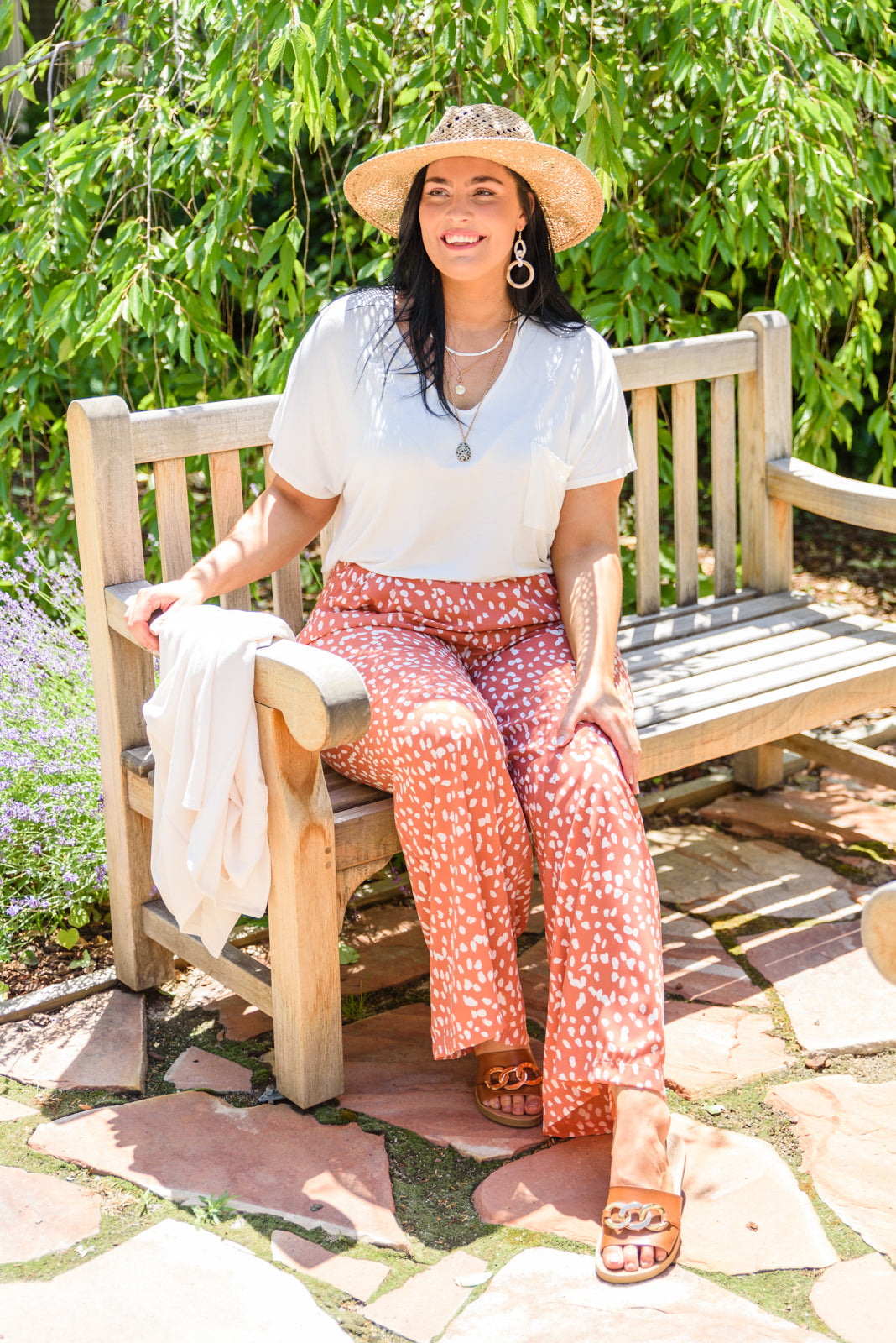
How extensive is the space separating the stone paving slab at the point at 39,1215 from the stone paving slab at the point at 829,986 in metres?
1.31

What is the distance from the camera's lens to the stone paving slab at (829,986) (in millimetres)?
2672

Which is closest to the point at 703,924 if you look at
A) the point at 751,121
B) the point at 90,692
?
the point at 90,692

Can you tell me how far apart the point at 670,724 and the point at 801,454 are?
1.47 m

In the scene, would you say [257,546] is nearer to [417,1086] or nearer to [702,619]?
[417,1086]

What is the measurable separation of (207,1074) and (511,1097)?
0.55 meters

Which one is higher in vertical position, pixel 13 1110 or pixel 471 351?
pixel 471 351

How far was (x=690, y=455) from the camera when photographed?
3395 mm

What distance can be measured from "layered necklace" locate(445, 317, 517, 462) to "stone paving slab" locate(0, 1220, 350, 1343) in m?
1.36

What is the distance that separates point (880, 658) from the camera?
311 cm

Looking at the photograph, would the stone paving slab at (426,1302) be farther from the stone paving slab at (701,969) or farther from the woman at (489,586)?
the stone paving slab at (701,969)

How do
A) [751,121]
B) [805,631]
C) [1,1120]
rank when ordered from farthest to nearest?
1. [805,631]
2. [751,121]
3. [1,1120]

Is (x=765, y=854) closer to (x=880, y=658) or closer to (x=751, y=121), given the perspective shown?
(x=880, y=658)

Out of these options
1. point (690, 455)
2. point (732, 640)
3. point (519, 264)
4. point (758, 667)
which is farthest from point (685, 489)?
point (519, 264)

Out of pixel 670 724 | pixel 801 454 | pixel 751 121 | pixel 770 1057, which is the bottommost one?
pixel 770 1057
